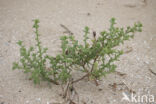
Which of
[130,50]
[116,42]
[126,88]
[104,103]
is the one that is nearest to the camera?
[116,42]

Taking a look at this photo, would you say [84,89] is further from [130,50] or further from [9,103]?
[130,50]

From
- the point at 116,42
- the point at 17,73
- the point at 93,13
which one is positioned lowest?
the point at 17,73

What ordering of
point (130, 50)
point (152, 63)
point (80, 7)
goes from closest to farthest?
point (152, 63) → point (130, 50) → point (80, 7)

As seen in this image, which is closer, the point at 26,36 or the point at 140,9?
the point at 26,36

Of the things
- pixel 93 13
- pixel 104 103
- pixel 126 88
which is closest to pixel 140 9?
pixel 93 13

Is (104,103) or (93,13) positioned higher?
(93,13)

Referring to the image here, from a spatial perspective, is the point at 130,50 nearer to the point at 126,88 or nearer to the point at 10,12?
the point at 126,88

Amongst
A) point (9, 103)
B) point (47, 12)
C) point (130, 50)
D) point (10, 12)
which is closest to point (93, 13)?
point (47, 12)
